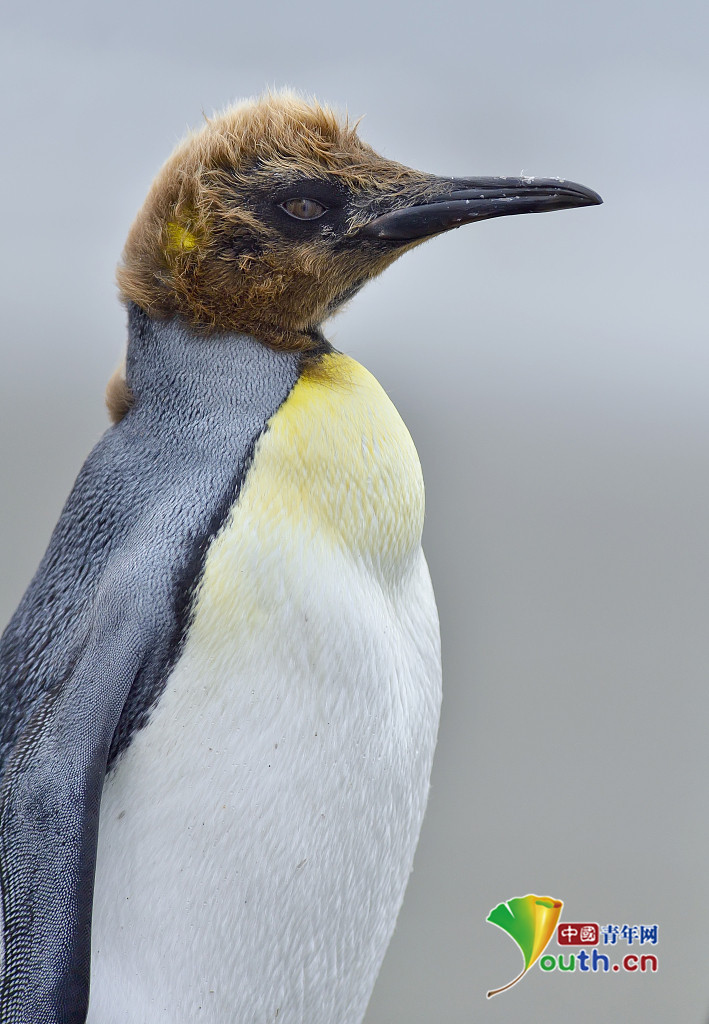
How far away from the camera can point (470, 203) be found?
0.67 m

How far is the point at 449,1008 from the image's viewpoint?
1367mm

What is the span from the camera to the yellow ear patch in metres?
0.64

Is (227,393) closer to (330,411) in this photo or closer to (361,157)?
(330,411)

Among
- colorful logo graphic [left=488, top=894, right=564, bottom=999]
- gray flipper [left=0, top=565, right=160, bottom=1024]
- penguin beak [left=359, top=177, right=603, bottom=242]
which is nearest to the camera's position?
gray flipper [left=0, top=565, right=160, bottom=1024]

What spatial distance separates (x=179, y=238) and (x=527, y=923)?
1.17m

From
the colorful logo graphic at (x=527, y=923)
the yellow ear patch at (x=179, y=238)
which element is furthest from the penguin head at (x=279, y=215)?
the colorful logo graphic at (x=527, y=923)

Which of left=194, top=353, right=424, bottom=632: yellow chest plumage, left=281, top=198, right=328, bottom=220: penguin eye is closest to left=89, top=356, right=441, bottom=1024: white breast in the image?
left=194, top=353, right=424, bottom=632: yellow chest plumage

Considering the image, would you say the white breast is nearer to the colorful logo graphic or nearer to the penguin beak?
the penguin beak

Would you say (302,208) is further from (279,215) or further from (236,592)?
(236,592)

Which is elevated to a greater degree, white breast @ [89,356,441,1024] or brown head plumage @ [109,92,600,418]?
brown head plumage @ [109,92,600,418]

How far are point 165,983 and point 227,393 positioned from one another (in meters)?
0.44
